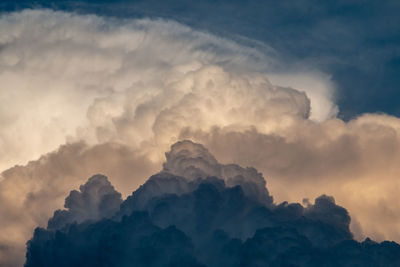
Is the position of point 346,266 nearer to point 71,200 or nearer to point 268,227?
point 268,227

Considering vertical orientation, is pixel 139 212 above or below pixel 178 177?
below

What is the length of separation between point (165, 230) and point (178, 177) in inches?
575

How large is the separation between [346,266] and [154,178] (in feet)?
160

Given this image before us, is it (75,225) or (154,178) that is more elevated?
(154,178)

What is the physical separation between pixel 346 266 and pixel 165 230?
42.4m

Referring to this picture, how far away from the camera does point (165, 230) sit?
170 m

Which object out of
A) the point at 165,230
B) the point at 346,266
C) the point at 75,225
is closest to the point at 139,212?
the point at 165,230

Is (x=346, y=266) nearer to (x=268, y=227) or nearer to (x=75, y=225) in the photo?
(x=268, y=227)

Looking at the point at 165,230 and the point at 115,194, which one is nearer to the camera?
the point at 165,230

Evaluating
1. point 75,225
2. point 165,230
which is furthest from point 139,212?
point 75,225

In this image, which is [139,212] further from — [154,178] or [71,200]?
[71,200]

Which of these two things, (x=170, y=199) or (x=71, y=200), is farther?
(x=71, y=200)

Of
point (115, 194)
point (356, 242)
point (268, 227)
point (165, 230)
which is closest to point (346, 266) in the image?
point (356, 242)

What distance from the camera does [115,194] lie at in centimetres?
18512
